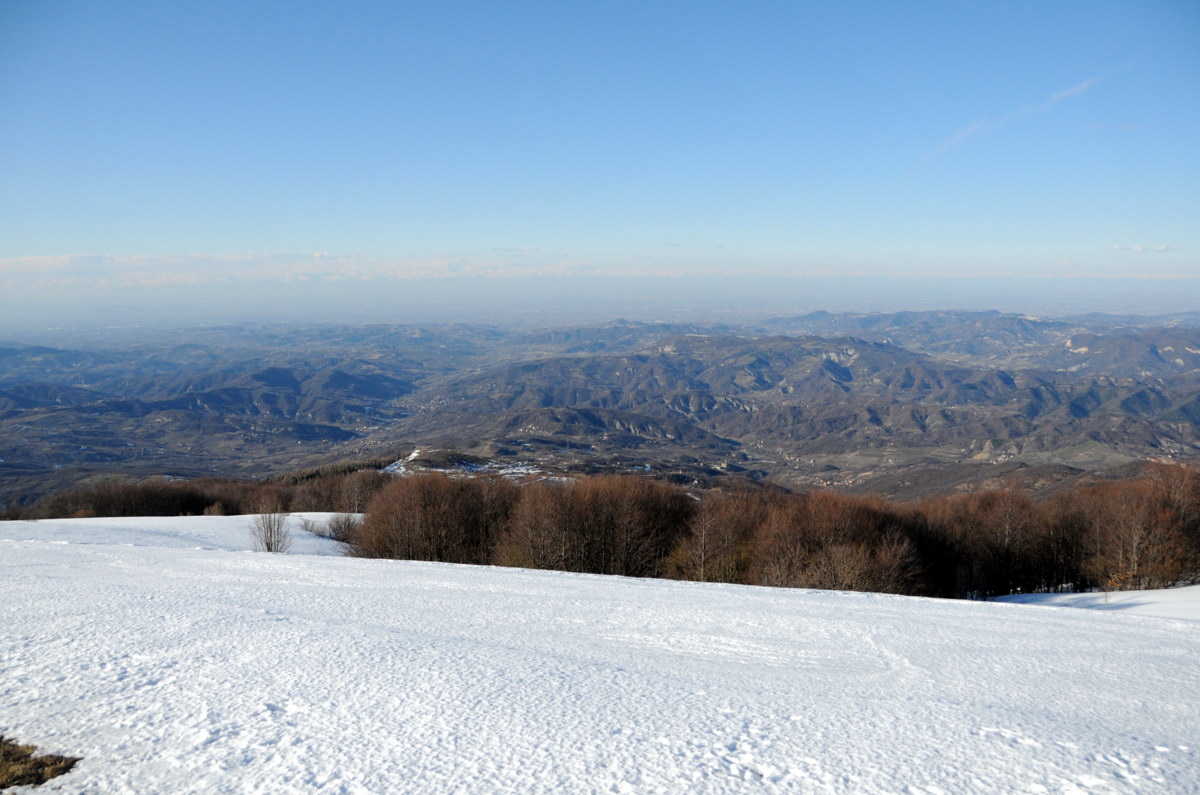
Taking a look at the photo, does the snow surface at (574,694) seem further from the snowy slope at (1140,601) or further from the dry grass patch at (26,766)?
the snowy slope at (1140,601)

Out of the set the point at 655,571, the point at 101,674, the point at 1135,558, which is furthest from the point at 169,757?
the point at 1135,558

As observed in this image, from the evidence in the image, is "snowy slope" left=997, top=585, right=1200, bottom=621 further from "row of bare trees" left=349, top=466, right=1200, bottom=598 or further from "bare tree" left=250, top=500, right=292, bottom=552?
"bare tree" left=250, top=500, right=292, bottom=552

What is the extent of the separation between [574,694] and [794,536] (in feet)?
116

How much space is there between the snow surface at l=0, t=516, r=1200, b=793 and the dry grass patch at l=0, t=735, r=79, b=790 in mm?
251

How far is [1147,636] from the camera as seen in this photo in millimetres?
16203

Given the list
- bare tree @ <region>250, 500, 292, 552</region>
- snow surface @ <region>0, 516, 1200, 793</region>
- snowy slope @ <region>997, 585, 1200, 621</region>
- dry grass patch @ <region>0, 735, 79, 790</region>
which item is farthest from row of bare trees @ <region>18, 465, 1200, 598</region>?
dry grass patch @ <region>0, 735, 79, 790</region>

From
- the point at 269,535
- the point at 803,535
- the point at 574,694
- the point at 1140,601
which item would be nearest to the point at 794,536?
the point at 803,535

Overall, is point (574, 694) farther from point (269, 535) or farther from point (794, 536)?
point (794, 536)

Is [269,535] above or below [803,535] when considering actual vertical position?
above

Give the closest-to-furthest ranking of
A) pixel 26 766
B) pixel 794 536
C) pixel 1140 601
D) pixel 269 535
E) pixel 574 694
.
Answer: pixel 26 766, pixel 574 694, pixel 1140 601, pixel 269 535, pixel 794 536

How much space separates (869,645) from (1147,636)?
899 centimetres

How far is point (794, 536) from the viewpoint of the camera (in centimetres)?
4216

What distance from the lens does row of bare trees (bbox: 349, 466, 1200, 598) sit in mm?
41562

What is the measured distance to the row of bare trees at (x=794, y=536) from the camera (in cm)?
4156
